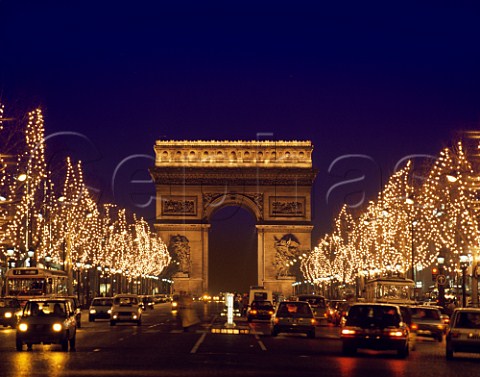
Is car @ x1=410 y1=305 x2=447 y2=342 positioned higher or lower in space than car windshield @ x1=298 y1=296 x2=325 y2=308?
lower

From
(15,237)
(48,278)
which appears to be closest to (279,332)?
(48,278)

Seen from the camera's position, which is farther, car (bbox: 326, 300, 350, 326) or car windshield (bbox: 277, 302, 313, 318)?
car (bbox: 326, 300, 350, 326)

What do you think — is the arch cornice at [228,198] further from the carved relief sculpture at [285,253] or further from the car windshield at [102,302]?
the car windshield at [102,302]

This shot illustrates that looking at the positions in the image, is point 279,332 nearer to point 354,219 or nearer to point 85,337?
point 85,337

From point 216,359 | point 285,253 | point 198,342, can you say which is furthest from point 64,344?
point 285,253

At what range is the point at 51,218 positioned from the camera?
242ft

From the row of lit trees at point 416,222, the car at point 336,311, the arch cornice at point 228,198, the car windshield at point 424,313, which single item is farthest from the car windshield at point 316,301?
the arch cornice at point 228,198

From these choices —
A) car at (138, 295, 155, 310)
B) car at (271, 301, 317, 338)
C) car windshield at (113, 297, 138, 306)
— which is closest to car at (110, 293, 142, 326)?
car windshield at (113, 297, 138, 306)

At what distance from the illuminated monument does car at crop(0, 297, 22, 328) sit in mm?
70453

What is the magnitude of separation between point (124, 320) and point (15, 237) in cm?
2081

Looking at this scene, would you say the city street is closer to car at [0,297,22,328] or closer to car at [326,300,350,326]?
car at [0,297,22,328]

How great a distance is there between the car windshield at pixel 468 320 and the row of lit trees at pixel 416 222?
1668 centimetres

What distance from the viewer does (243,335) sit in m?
41.7

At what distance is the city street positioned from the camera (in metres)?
23.3
